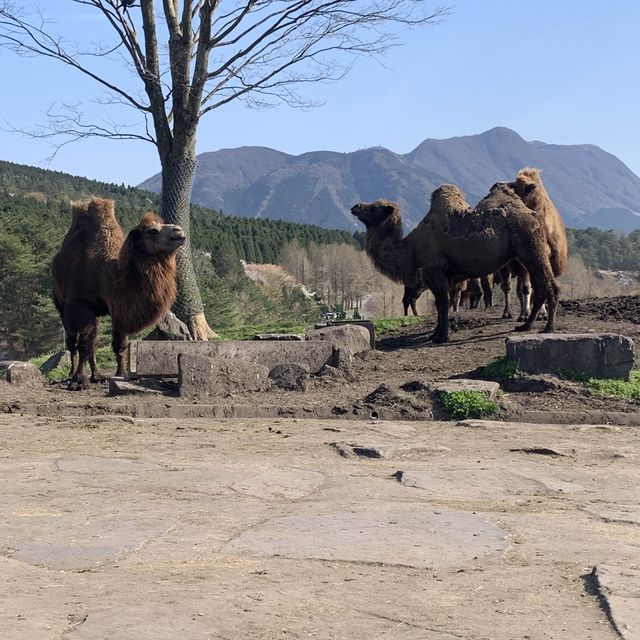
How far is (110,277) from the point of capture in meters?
12.5

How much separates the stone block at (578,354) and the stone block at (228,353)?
98.0 inches

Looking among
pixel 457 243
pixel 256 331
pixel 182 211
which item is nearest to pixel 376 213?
pixel 457 243

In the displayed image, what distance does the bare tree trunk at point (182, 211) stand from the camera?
17.9m

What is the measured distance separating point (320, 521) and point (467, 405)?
16.5 feet

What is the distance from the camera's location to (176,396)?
1103cm

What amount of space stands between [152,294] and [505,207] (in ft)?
18.5

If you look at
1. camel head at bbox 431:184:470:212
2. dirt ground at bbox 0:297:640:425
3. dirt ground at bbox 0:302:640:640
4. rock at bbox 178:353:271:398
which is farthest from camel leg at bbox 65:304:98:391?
camel head at bbox 431:184:470:212

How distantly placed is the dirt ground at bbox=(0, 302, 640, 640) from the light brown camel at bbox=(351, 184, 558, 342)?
4.28 m

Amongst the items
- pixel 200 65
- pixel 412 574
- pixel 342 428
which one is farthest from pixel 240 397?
pixel 200 65

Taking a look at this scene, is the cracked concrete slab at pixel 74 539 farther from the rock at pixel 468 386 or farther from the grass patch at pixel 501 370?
the grass patch at pixel 501 370

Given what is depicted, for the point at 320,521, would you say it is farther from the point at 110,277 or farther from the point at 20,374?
the point at 20,374

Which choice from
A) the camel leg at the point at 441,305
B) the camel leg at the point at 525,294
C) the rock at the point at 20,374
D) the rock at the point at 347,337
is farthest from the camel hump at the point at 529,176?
the rock at the point at 20,374

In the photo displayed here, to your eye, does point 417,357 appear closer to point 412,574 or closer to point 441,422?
point 441,422

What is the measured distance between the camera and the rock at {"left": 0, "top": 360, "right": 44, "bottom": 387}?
12.2 m
